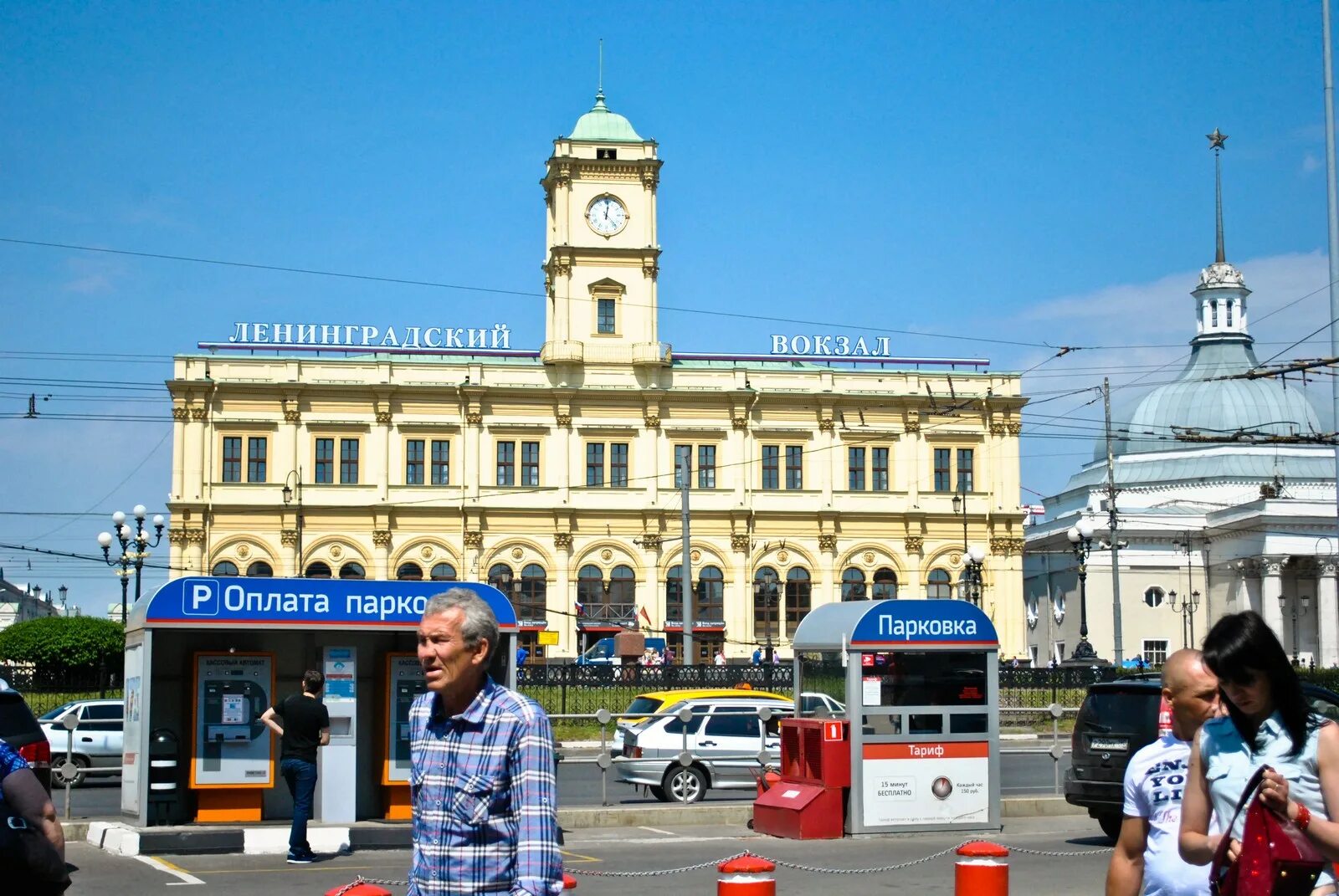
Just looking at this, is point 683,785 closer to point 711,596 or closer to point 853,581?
point 711,596

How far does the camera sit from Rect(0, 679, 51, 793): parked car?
49.8 feet

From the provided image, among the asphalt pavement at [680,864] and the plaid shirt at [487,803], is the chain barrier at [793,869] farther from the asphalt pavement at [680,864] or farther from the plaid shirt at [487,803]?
the plaid shirt at [487,803]

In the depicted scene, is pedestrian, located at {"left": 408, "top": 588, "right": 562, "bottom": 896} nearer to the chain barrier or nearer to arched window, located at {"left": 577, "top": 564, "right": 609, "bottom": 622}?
the chain barrier

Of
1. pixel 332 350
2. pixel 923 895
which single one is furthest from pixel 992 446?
pixel 923 895

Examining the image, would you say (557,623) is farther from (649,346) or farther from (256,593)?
(256,593)

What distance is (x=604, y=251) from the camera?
7138 centimetres

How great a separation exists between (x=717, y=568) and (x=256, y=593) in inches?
2132

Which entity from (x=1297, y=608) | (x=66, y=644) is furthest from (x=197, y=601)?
(x=1297, y=608)

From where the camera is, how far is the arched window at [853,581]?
2864 inches

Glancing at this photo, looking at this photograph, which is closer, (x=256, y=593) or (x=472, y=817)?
(x=472, y=817)

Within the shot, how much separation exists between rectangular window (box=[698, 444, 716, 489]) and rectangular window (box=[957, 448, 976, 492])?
10967mm

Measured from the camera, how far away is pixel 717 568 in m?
71.6

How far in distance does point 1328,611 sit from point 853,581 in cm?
2784

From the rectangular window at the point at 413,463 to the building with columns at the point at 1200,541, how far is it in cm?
3452
